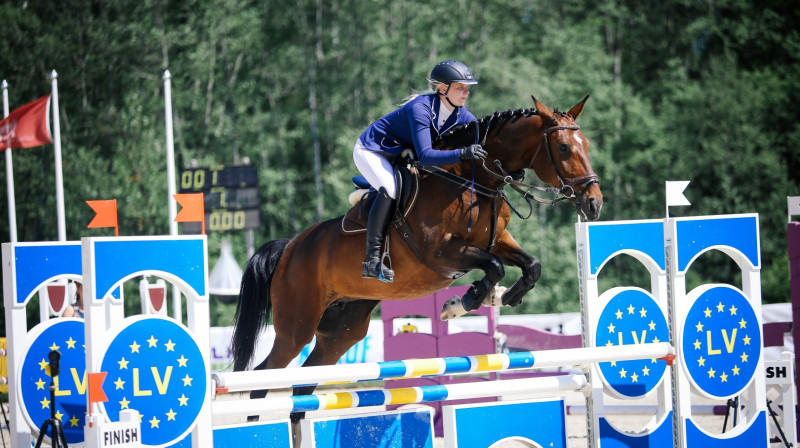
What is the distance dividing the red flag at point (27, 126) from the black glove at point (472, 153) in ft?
24.1

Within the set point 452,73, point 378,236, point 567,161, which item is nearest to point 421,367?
point 378,236

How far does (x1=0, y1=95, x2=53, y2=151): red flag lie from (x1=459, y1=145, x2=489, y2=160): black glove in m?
7.33

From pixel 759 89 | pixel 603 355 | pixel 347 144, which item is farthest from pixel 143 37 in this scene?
pixel 603 355

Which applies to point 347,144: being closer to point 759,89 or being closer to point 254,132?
point 254,132

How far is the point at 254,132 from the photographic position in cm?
2089

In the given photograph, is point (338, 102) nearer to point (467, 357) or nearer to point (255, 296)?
point (255, 296)

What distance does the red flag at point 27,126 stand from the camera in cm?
1026

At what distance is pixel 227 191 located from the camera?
42.1ft

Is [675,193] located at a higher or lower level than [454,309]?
higher

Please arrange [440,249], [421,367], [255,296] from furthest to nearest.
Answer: [255,296] → [440,249] → [421,367]

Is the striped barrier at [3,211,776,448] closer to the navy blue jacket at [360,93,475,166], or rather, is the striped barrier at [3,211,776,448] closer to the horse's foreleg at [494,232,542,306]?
the horse's foreleg at [494,232,542,306]

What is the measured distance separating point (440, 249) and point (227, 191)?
8634mm

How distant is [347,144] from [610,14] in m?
9.52

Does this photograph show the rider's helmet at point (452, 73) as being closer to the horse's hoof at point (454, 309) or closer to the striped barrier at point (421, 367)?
the horse's hoof at point (454, 309)
